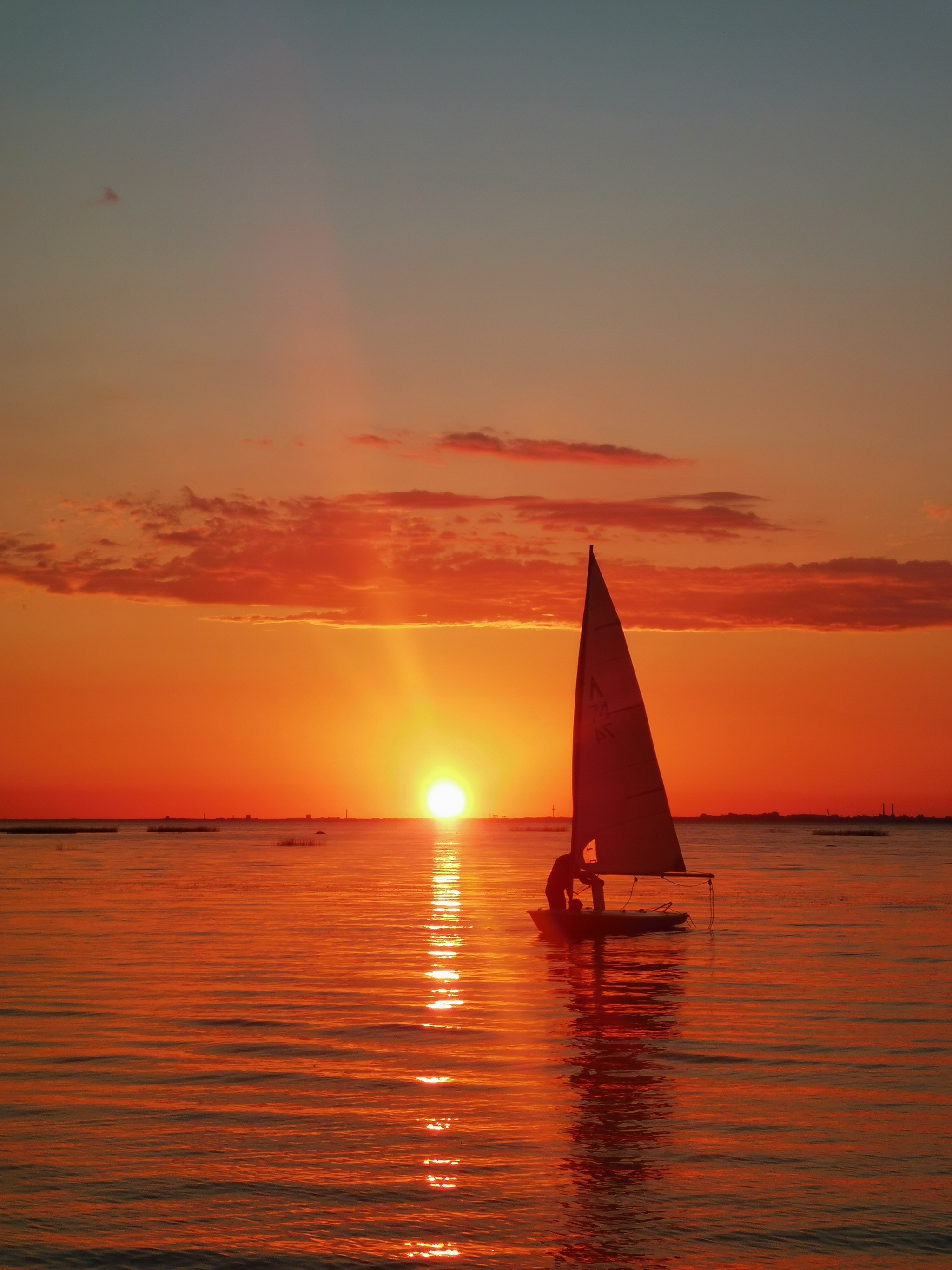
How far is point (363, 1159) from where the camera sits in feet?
64.5

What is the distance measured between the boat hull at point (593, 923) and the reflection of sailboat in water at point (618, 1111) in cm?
726

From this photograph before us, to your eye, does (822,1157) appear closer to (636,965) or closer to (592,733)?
(636,965)

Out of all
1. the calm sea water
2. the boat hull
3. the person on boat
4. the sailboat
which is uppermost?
the sailboat

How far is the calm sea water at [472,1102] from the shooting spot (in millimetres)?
16469

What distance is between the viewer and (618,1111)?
22875mm

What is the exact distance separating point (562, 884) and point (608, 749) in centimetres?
593

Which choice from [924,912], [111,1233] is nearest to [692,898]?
[924,912]

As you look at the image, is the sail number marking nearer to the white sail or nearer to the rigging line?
the white sail

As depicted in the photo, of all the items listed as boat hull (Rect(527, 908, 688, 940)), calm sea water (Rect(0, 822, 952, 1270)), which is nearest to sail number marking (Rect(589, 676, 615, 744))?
boat hull (Rect(527, 908, 688, 940))

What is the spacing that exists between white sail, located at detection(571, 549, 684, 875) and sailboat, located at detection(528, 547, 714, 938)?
0.03 m

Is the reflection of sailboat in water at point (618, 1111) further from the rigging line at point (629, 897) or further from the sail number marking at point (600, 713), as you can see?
the rigging line at point (629, 897)

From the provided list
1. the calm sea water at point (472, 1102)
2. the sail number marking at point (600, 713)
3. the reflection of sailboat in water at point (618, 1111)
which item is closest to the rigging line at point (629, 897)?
the sail number marking at point (600, 713)

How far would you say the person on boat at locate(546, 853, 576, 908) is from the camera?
54219mm

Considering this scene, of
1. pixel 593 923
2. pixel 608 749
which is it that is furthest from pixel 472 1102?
pixel 608 749
